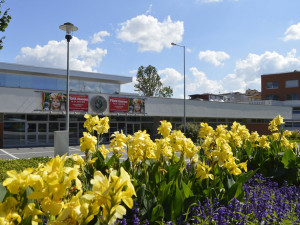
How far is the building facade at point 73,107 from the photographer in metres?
20.8

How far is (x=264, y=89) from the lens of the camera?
53.6 meters

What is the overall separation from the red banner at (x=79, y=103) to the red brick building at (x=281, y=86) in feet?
135

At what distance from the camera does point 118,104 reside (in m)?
24.4

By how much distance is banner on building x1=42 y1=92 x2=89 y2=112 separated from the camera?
2105 cm

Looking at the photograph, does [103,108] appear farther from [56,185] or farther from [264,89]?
[264,89]

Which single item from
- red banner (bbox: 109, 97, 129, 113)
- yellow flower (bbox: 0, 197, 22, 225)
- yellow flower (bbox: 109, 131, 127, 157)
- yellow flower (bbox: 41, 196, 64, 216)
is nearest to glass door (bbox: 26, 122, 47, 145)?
red banner (bbox: 109, 97, 129, 113)

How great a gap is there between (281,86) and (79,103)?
4216cm

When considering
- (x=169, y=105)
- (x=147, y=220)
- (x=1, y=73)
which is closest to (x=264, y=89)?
(x=169, y=105)

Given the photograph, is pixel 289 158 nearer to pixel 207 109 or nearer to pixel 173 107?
pixel 173 107

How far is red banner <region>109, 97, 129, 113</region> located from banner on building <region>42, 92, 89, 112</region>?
2.20m

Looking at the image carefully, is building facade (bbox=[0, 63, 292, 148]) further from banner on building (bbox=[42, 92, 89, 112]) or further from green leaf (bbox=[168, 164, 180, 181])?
green leaf (bbox=[168, 164, 180, 181])

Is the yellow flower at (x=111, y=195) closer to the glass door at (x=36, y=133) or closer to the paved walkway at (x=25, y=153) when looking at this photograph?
the paved walkway at (x=25, y=153)

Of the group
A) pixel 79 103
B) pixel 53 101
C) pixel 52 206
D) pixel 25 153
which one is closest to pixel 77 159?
pixel 52 206

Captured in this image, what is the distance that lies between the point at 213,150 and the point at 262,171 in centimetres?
253
